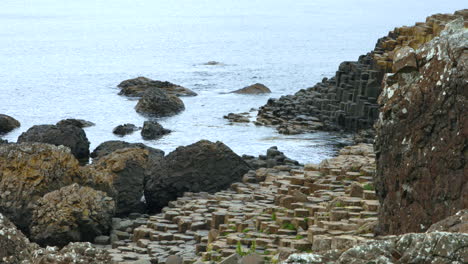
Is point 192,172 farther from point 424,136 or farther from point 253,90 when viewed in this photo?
point 253,90

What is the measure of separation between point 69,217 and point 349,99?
28965 millimetres

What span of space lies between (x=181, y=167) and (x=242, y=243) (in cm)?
900

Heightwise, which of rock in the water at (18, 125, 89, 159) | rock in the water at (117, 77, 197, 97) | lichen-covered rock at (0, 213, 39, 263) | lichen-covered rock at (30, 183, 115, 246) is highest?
rock in the water at (117, 77, 197, 97)

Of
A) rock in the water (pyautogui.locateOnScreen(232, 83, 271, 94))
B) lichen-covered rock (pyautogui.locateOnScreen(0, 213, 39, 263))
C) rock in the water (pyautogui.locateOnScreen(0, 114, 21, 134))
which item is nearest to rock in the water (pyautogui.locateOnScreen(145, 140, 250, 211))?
lichen-covered rock (pyautogui.locateOnScreen(0, 213, 39, 263))

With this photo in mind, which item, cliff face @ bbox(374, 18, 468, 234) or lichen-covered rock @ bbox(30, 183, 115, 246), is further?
lichen-covered rock @ bbox(30, 183, 115, 246)

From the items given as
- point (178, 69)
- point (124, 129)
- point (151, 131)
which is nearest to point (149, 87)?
point (124, 129)

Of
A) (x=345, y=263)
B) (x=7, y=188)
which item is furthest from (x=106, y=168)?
(x=345, y=263)

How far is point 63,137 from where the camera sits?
3766cm

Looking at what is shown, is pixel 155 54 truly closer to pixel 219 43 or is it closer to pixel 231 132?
pixel 219 43

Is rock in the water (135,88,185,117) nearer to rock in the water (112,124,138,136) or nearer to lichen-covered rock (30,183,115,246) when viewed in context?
rock in the water (112,124,138,136)

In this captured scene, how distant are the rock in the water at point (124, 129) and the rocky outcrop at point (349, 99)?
6634 millimetres

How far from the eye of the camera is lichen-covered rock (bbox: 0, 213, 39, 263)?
8.51m

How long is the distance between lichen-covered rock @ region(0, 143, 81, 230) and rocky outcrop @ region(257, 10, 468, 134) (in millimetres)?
23075

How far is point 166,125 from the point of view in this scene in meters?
51.8
